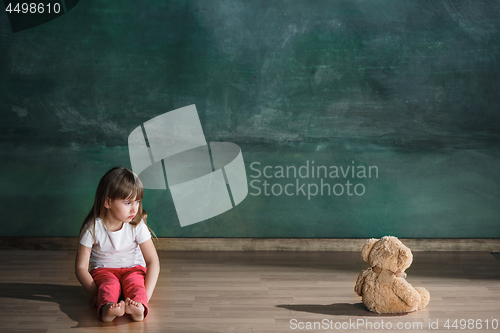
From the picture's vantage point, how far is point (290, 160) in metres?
3.14

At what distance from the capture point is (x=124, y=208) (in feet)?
7.27

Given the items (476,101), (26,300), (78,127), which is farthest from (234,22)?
(26,300)

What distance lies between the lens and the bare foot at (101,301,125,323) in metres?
1.99

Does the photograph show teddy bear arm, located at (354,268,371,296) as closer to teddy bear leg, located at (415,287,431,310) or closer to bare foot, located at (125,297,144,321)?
teddy bear leg, located at (415,287,431,310)

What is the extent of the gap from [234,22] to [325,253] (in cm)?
156

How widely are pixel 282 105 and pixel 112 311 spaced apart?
1676 mm

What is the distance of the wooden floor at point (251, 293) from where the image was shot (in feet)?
6.68

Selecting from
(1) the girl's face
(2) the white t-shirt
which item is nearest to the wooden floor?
(2) the white t-shirt

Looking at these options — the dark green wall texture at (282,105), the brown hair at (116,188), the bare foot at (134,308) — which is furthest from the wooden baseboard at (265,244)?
the bare foot at (134,308)

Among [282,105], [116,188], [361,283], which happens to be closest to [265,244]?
[282,105]

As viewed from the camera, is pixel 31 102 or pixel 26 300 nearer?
pixel 26 300

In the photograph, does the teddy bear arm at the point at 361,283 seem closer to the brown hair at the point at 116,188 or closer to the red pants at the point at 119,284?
the red pants at the point at 119,284

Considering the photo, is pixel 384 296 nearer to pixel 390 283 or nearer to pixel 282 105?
pixel 390 283

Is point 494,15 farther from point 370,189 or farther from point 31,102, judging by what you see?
point 31,102
